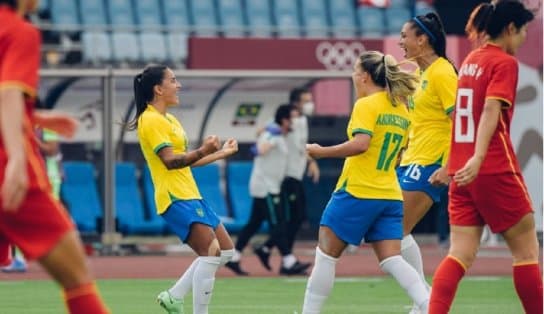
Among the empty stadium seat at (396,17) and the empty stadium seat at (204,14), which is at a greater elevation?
the empty stadium seat at (204,14)

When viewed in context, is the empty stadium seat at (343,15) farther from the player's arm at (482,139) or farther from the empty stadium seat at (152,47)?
the player's arm at (482,139)

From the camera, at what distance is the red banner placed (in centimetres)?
2391

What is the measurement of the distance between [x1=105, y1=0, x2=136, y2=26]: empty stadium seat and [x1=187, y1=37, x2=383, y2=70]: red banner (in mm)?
9676

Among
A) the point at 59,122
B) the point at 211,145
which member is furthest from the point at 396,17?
the point at 59,122

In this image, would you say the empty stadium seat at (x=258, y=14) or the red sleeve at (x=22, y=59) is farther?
the empty stadium seat at (x=258, y=14)

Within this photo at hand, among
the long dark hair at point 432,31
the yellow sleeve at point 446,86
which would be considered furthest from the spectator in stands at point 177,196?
the long dark hair at point 432,31

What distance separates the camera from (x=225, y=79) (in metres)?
22.1

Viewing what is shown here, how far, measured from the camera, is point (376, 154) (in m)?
9.99

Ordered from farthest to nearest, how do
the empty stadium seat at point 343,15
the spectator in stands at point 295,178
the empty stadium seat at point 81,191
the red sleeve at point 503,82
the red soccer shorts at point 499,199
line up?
the empty stadium seat at point 343,15
the empty stadium seat at point 81,191
the spectator in stands at point 295,178
the red soccer shorts at point 499,199
the red sleeve at point 503,82

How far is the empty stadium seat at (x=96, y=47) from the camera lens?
29.4 m

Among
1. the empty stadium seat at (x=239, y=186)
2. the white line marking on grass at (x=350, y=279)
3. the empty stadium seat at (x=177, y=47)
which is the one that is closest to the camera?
the white line marking on grass at (x=350, y=279)

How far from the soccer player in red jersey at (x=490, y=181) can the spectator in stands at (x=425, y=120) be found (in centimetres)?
195

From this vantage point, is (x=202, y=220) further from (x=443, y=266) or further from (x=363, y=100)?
(x=443, y=266)

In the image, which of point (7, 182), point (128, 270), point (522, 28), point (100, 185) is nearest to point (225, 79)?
point (100, 185)
